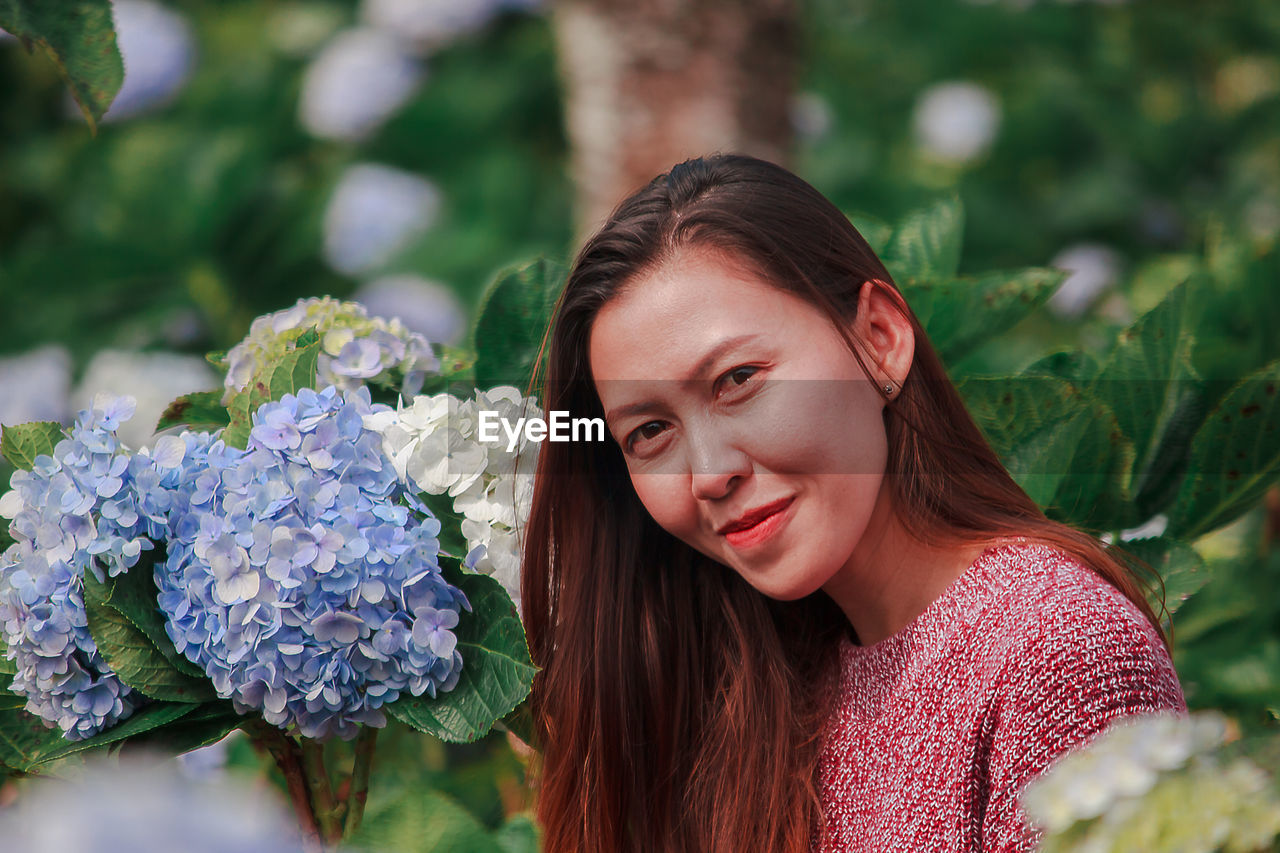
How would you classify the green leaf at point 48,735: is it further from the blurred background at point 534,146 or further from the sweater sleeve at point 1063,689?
the blurred background at point 534,146

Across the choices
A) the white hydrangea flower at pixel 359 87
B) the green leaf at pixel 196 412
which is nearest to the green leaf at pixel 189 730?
the green leaf at pixel 196 412

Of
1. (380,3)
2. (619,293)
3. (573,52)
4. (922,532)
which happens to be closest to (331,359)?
(619,293)

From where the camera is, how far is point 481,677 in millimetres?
1064

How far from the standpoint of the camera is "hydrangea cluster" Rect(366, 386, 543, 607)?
3.77ft

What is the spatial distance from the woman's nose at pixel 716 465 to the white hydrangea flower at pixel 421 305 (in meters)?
2.86

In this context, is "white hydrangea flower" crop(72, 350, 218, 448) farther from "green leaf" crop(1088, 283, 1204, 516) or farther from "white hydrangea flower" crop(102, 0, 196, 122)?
"green leaf" crop(1088, 283, 1204, 516)

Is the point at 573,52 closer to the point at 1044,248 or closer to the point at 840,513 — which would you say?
the point at 1044,248

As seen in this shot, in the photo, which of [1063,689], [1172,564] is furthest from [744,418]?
[1172,564]

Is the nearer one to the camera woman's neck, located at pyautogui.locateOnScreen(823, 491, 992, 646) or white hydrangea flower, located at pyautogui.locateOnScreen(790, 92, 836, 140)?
woman's neck, located at pyautogui.locateOnScreen(823, 491, 992, 646)

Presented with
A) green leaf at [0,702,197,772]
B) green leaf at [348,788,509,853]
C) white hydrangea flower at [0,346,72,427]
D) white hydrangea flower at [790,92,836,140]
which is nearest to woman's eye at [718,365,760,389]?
green leaf at [348,788,509,853]

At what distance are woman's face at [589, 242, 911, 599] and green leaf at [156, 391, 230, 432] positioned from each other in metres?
0.47

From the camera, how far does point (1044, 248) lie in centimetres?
436

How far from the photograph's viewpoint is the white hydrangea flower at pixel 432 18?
4.75 m

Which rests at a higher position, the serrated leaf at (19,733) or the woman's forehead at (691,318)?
the woman's forehead at (691,318)
